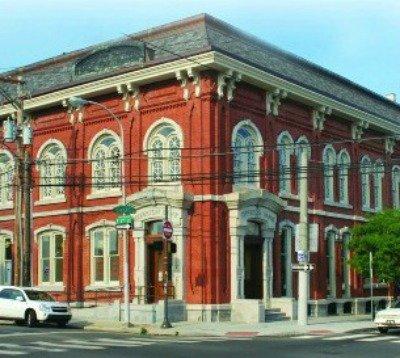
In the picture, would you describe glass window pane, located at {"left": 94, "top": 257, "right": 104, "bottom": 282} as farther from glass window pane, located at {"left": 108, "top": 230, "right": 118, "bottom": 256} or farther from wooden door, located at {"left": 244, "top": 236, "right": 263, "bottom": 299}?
wooden door, located at {"left": 244, "top": 236, "right": 263, "bottom": 299}

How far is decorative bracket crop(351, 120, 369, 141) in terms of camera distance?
124ft

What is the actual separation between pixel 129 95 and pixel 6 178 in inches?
353

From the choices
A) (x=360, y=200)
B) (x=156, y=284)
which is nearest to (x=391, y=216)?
(x=360, y=200)

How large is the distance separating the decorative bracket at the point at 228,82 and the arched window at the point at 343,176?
923 cm

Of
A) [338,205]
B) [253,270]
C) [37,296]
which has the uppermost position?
[338,205]

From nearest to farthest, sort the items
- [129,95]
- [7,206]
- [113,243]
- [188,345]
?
[188,345], [129,95], [113,243], [7,206]

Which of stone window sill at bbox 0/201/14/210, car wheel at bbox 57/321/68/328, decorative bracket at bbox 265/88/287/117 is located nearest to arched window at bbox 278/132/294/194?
decorative bracket at bbox 265/88/287/117

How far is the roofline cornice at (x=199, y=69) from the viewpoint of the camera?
2914 cm

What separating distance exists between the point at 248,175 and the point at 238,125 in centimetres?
203

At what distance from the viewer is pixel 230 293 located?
2952cm

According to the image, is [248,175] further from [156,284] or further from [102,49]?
[102,49]

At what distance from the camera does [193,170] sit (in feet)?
98.1

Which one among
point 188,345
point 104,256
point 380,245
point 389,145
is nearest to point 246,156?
point 380,245

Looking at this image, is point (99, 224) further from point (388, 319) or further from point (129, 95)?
point (388, 319)
